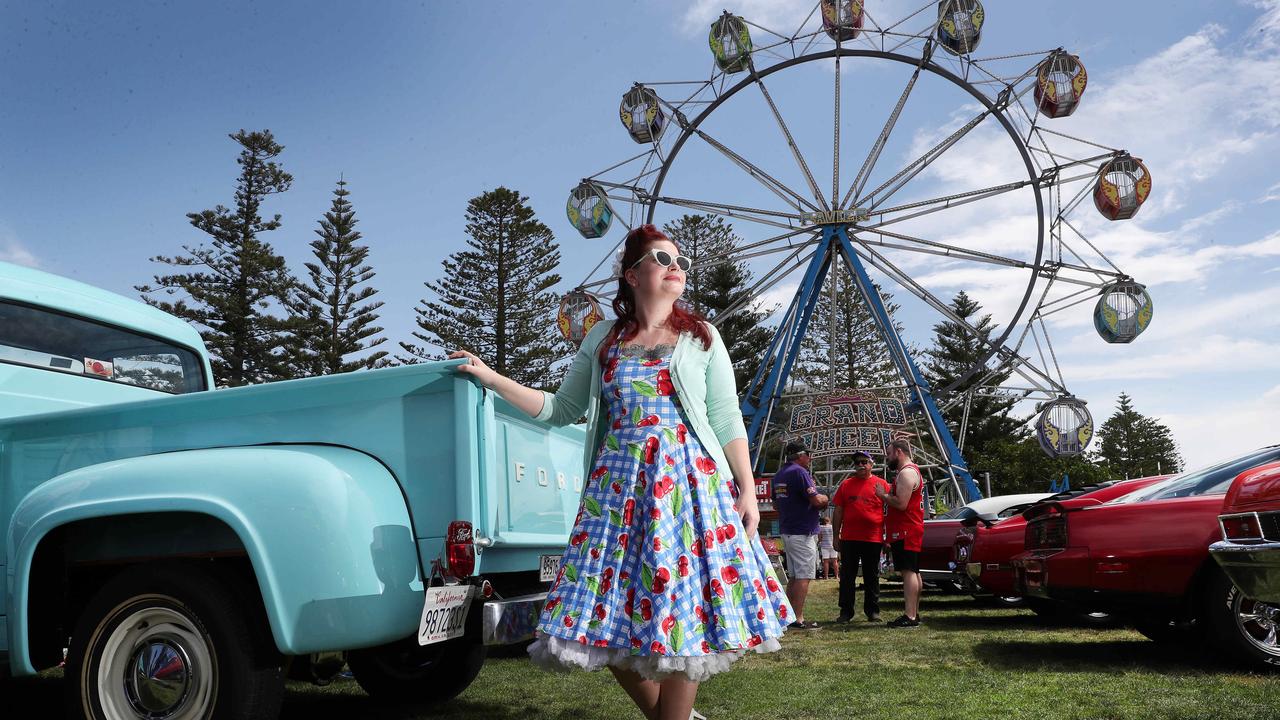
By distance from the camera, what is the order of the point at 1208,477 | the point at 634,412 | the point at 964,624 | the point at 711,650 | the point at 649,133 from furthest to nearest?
1. the point at 649,133
2. the point at 964,624
3. the point at 1208,477
4. the point at 634,412
5. the point at 711,650

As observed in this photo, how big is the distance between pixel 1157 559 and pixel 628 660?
12.4 ft

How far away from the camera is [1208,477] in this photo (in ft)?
17.7

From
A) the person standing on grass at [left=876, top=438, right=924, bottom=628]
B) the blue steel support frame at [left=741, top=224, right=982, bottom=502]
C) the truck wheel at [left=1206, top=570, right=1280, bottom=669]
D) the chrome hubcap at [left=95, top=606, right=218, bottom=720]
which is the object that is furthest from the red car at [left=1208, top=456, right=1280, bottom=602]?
the blue steel support frame at [left=741, top=224, right=982, bottom=502]

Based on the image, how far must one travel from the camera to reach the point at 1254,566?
3385 mm

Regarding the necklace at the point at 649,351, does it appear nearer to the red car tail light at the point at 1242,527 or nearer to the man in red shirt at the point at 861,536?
the red car tail light at the point at 1242,527

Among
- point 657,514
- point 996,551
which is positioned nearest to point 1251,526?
point 657,514

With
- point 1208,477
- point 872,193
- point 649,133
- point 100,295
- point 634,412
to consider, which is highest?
point 649,133

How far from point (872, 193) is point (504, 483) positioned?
19146mm

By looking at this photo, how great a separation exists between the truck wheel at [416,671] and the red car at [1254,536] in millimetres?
3060

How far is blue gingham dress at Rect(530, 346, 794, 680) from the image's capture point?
8.38ft

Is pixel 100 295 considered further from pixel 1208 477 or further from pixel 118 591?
pixel 1208 477

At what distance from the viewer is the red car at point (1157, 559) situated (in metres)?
4.90

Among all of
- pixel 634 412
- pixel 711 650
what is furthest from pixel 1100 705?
pixel 634 412

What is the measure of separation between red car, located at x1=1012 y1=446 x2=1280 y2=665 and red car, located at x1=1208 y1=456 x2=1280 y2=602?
1520mm
